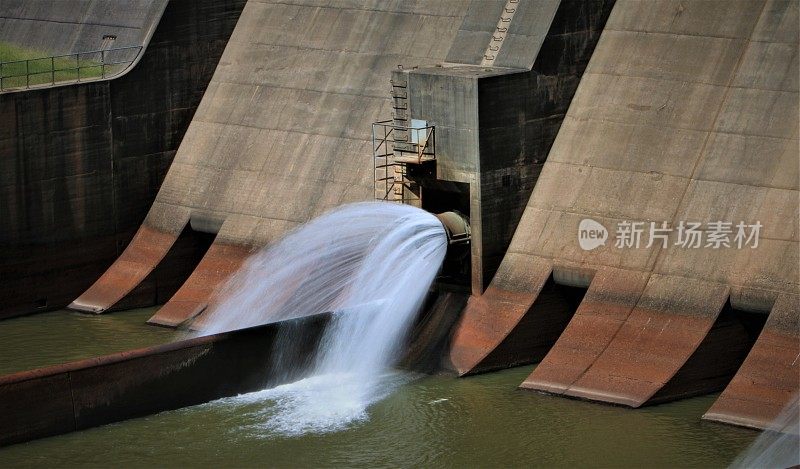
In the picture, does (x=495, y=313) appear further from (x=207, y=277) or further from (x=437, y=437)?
(x=207, y=277)

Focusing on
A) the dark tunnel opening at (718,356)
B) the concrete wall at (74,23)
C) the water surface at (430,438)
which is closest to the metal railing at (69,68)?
the concrete wall at (74,23)

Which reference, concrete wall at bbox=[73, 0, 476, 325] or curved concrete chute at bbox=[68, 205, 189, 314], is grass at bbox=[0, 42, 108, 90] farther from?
curved concrete chute at bbox=[68, 205, 189, 314]

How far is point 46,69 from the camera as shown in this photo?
33.9 meters

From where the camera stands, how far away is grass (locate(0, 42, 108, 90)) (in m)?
32.6

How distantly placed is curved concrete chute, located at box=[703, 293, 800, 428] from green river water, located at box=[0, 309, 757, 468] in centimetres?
27

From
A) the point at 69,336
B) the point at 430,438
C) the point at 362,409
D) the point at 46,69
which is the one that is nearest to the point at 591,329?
the point at 430,438

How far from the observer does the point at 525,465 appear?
22562mm

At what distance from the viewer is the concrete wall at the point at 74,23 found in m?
34.3

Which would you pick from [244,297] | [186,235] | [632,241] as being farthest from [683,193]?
[186,235]

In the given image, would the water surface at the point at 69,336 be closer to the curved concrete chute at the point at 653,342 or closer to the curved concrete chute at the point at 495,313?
the curved concrete chute at the point at 495,313

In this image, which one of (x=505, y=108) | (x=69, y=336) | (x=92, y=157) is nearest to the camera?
(x=505, y=108)

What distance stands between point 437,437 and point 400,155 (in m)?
5.81

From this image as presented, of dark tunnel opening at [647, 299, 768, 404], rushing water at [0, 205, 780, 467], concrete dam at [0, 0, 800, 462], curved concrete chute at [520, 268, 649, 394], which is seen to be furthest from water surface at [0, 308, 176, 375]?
dark tunnel opening at [647, 299, 768, 404]

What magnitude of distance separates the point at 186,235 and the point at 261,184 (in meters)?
1.84
